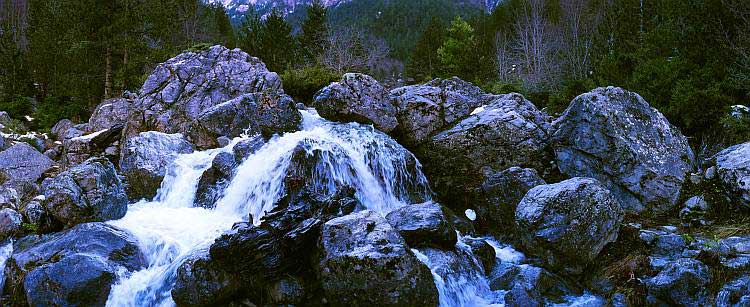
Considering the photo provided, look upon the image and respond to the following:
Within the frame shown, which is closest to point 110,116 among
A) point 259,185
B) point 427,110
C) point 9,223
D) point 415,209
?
point 9,223

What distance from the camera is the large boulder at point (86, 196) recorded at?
11328 millimetres

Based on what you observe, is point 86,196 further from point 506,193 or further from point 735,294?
point 735,294

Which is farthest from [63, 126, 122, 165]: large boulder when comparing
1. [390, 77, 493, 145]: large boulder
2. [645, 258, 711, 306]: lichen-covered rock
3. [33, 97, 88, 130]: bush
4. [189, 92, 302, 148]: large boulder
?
[645, 258, 711, 306]: lichen-covered rock

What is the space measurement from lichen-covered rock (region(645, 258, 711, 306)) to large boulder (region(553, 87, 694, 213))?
353 cm

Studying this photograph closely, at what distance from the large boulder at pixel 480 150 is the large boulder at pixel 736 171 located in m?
4.28

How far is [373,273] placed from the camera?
27.0 ft

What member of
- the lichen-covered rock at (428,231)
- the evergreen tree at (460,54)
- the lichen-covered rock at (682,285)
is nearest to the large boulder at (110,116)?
the lichen-covered rock at (428,231)

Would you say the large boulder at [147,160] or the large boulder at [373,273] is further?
the large boulder at [147,160]

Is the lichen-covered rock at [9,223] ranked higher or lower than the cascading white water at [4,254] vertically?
higher

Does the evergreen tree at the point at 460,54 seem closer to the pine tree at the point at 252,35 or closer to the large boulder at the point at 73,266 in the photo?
the pine tree at the point at 252,35

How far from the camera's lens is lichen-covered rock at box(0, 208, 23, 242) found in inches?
427

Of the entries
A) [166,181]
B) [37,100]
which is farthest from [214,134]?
[37,100]

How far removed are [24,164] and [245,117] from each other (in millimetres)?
7746

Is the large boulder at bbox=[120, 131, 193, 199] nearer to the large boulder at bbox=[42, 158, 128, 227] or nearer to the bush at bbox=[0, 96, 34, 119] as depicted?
the large boulder at bbox=[42, 158, 128, 227]
